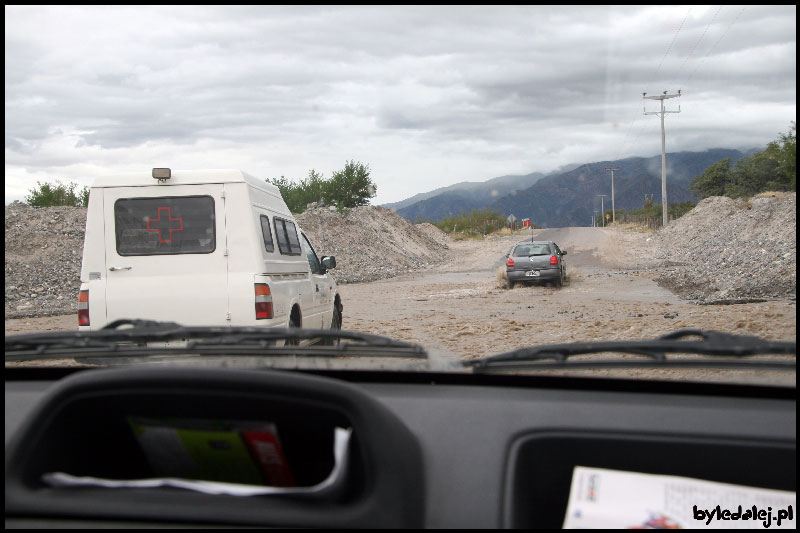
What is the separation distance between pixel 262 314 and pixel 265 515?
5023 mm

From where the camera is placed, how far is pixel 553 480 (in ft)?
8.63

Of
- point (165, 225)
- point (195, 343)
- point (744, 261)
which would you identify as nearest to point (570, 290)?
point (744, 261)

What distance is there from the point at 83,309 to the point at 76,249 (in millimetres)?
23263

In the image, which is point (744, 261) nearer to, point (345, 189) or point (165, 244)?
point (165, 244)

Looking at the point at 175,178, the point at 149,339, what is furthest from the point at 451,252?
the point at 149,339

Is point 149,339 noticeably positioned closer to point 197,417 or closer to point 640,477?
point 197,417

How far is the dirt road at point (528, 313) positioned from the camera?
35.0ft

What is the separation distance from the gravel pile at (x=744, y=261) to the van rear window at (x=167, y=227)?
802 centimetres

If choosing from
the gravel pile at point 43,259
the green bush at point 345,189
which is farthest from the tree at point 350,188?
the gravel pile at point 43,259

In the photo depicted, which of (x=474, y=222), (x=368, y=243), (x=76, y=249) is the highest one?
(x=474, y=222)

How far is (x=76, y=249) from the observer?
28000 mm

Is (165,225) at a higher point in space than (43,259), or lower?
higher

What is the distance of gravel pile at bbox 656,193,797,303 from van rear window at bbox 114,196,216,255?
8.02 metres

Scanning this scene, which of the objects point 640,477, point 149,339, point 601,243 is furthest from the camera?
point 601,243
